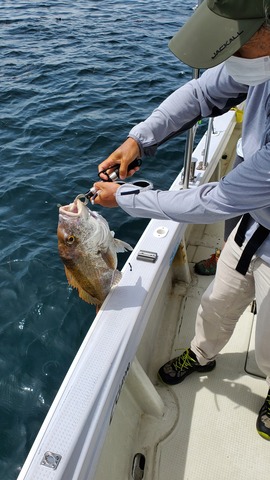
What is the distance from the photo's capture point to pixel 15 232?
4.86m

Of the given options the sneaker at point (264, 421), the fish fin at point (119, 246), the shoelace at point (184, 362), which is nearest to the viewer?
the fish fin at point (119, 246)

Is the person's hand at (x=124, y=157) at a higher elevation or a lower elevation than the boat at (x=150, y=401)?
higher

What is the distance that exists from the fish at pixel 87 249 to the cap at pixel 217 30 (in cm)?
102

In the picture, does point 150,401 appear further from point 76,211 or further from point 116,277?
point 76,211

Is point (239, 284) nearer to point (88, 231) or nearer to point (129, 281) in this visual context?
point (129, 281)

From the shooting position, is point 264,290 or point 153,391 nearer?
point 264,290

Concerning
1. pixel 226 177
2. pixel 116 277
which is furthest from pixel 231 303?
pixel 226 177

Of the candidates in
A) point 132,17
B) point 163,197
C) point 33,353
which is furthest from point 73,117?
point 132,17

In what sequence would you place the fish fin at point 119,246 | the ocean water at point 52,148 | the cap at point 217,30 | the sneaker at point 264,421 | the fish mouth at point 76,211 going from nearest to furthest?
the cap at point 217,30 → the fish mouth at point 76,211 → the fish fin at point 119,246 → the sneaker at point 264,421 → the ocean water at point 52,148

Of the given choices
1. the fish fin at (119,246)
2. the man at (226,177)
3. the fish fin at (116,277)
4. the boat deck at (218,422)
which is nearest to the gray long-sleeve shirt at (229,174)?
the man at (226,177)

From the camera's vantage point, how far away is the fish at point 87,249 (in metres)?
2.20

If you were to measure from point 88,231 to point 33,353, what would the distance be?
180cm

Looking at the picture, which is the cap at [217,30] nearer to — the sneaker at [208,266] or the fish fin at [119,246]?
the fish fin at [119,246]

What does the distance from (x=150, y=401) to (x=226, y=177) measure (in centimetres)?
169
